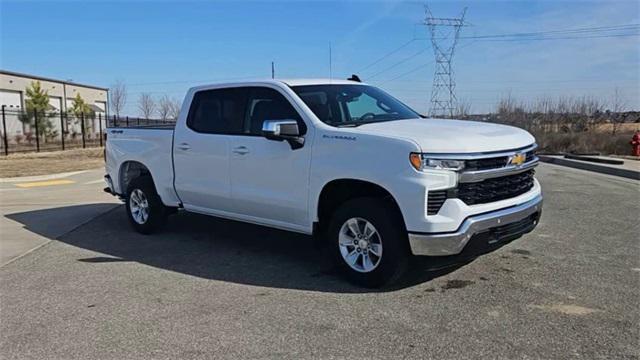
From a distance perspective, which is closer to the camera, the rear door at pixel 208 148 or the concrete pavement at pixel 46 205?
the rear door at pixel 208 148

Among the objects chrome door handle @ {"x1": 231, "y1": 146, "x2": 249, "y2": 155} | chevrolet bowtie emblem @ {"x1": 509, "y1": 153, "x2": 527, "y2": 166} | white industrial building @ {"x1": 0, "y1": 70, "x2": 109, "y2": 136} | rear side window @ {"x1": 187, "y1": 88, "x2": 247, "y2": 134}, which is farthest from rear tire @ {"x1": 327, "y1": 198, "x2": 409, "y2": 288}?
white industrial building @ {"x1": 0, "y1": 70, "x2": 109, "y2": 136}

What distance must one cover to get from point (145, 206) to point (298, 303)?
370cm

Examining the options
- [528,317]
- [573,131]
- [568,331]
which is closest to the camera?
[568,331]

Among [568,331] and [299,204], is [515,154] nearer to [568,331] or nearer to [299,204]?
[568,331]

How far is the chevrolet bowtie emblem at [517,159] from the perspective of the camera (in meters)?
5.15

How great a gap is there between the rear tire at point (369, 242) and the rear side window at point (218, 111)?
1841 millimetres

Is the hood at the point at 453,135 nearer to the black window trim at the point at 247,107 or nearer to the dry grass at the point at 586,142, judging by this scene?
the black window trim at the point at 247,107

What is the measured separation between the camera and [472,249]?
4.84m

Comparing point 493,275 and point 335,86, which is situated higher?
point 335,86

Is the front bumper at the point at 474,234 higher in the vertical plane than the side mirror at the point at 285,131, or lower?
lower

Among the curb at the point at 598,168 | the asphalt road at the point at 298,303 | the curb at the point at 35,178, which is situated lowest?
the asphalt road at the point at 298,303

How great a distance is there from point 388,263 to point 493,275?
1.28 m

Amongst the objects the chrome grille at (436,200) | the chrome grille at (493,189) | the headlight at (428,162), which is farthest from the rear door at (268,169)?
the chrome grille at (493,189)

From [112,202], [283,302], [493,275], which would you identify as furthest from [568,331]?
[112,202]
